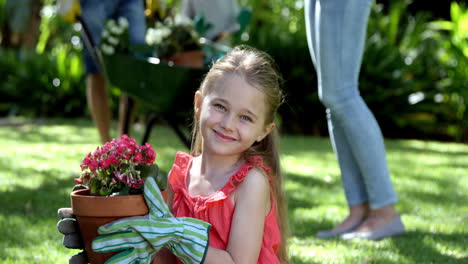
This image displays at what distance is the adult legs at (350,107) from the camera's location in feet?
8.74

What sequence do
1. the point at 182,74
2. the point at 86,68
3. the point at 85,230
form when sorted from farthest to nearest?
the point at 86,68
the point at 182,74
the point at 85,230

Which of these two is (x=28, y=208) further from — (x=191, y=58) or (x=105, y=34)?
Answer: (x=191, y=58)

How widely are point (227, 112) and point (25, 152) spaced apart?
151 inches

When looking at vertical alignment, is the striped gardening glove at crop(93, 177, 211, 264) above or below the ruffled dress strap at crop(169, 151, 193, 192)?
above

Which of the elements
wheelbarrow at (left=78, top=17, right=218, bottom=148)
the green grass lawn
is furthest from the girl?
wheelbarrow at (left=78, top=17, right=218, bottom=148)

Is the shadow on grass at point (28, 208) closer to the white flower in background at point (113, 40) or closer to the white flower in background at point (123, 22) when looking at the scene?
the white flower in background at point (113, 40)

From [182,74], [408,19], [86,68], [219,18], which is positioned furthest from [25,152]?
[408,19]

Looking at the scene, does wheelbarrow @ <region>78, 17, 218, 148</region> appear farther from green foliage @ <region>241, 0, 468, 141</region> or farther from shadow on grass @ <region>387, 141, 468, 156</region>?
green foliage @ <region>241, 0, 468, 141</region>

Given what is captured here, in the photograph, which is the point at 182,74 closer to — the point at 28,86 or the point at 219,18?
the point at 219,18

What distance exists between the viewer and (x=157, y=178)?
5.16ft

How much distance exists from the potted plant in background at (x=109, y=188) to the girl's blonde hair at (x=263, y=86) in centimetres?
43

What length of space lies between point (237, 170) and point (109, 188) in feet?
1.56

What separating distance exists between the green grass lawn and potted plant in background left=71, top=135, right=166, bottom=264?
2.81 ft

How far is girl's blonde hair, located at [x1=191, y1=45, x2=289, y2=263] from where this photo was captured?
6.15ft
